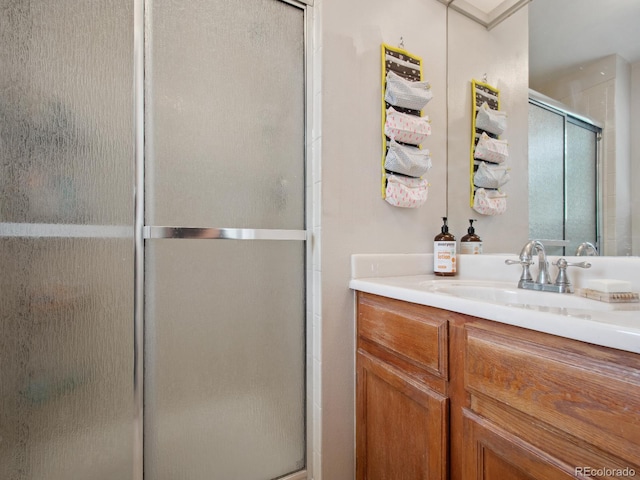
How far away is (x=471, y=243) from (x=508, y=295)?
1.27 ft

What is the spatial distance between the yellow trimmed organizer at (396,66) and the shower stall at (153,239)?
1.10 ft

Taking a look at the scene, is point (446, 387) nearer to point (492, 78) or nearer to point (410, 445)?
point (410, 445)

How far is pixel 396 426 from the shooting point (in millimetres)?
928

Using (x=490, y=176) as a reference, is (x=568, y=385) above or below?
below

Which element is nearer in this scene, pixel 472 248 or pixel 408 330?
pixel 408 330

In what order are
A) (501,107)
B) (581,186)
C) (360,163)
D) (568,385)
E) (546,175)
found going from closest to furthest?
(568,385) → (581,186) → (546,175) → (360,163) → (501,107)

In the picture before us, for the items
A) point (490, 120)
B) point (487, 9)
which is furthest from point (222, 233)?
point (487, 9)

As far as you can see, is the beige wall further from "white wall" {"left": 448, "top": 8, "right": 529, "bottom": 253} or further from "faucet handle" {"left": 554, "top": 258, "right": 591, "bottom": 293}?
"faucet handle" {"left": 554, "top": 258, "right": 591, "bottom": 293}

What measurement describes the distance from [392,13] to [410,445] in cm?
161

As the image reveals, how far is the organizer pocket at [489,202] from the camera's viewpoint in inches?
50.7

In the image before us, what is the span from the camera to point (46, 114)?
835 mm

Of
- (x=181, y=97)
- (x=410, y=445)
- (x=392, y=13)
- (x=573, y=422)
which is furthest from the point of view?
(x=392, y=13)

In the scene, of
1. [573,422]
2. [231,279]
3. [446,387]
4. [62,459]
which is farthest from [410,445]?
[62,459]

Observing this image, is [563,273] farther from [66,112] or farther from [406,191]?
[66,112]
